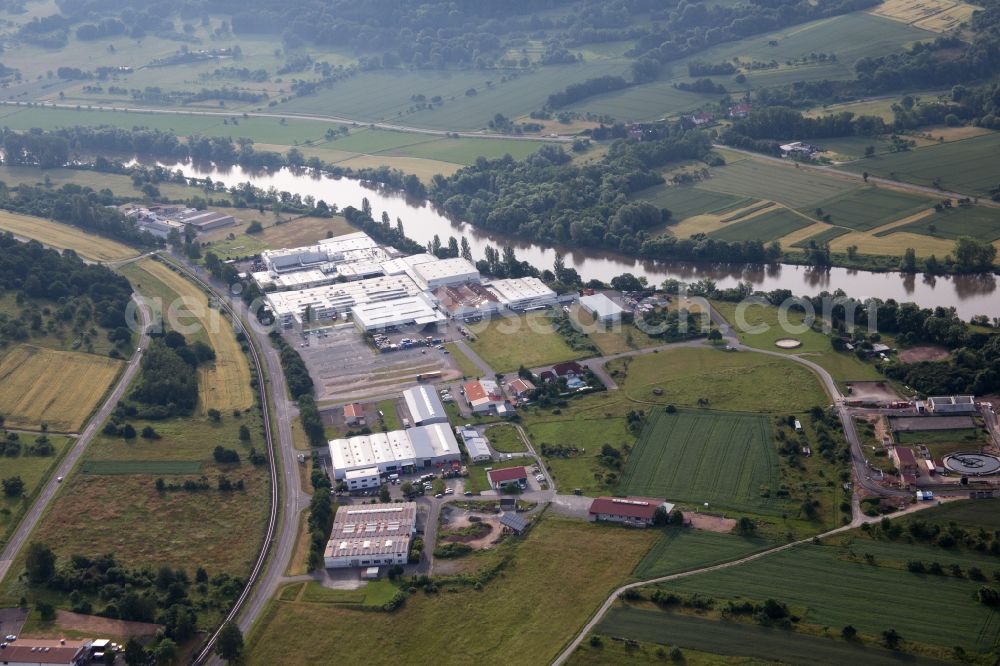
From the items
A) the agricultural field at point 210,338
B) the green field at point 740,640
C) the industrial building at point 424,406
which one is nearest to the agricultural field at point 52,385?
the agricultural field at point 210,338

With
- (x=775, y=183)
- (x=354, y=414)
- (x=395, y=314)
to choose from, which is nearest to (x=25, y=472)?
(x=354, y=414)

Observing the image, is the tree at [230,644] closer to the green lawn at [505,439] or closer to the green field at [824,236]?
the green lawn at [505,439]

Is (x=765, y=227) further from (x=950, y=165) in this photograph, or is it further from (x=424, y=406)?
(x=424, y=406)

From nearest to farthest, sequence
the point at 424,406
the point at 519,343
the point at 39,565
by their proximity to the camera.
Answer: the point at 39,565, the point at 424,406, the point at 519,343

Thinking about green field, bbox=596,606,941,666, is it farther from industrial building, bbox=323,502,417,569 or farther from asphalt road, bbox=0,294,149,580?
asphalt road, bbox=0,294,149,580

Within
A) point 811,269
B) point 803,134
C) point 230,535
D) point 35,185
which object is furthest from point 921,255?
point 35,185
